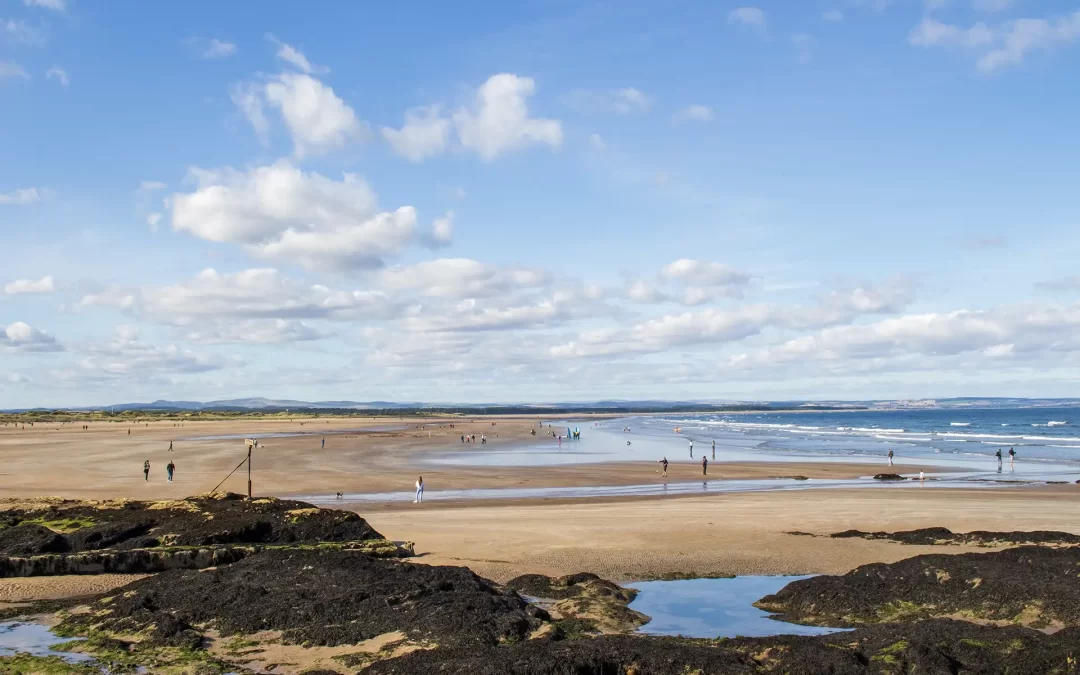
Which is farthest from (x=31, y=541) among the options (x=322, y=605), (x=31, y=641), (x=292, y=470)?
(x=292, y=470)

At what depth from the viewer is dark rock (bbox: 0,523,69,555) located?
18688 millimetres

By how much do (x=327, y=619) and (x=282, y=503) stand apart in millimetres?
10099

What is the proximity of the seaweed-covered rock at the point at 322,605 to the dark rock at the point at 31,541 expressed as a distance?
461 cm

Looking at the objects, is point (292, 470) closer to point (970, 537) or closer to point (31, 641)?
point (31, 641)

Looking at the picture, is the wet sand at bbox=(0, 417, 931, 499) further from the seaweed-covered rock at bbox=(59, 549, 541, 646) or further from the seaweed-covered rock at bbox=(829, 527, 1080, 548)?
the seaweed-covered rock at bbox=(59, 549, 541, 646)

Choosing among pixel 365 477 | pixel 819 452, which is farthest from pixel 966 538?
pixel 819 452

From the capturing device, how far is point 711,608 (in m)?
16.8

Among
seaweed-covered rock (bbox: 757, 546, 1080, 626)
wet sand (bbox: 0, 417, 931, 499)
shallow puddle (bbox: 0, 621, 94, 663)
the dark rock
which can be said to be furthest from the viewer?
wet sand (bbox: 0, 417, 931, 499)

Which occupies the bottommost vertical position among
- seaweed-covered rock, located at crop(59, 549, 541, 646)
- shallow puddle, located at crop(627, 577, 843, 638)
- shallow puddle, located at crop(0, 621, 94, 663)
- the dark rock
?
shallow puddle, located at crop(627, 577, 843, 638)

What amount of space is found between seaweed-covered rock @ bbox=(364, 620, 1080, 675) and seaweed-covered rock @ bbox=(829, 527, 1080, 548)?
467 inches

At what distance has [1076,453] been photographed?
70875 millimetres

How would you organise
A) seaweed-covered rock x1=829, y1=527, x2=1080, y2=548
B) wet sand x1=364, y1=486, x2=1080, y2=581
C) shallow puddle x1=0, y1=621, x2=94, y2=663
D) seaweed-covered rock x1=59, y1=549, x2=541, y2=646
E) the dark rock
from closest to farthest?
shallow puddle x1=0, y1=621, x2=94, y2=663 → seaweed-covered rock x1=59, y1=549, x2=541, y2=646 → the dark rock → wet sand x1=364, y1=486, x2=1080, y2=581 → seaweed-covered rock x1=829, y1=527, x2=1080, y2=548

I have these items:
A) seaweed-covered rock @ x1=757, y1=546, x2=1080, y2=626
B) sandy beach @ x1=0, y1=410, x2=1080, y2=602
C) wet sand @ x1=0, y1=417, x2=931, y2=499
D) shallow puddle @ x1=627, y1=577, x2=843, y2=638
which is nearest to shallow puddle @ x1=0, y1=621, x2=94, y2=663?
sandy beach @ x1=0, y1=410, x2=1080, y2=602

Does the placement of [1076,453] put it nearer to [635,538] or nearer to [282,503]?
[635,538]
